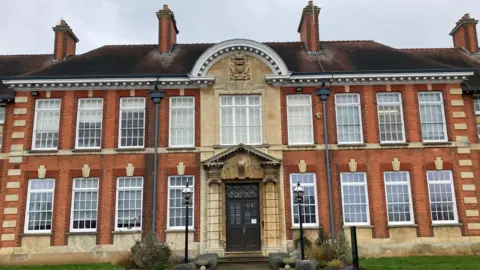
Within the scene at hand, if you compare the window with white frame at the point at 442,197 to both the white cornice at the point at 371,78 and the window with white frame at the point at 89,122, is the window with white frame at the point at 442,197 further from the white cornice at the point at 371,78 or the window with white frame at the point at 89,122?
the window with white frame at the point at 89,122

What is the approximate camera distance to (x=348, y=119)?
20.8 meters

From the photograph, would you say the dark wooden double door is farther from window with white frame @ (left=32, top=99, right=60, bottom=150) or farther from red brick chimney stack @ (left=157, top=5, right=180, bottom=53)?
red brick chimney stack @ (left=157, top=5, right=180, bottom=53)

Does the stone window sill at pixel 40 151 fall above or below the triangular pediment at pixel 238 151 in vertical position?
above

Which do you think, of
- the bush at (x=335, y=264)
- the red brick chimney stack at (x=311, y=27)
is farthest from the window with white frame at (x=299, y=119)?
the bush at (x=335, y=264)

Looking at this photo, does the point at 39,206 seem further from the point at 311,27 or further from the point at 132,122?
the point at 311,27

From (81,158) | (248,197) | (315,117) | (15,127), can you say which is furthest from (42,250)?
(315,117)

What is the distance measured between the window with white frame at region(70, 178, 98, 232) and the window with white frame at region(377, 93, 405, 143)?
44.6 feet

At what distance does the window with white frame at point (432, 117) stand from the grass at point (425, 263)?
5662 mm

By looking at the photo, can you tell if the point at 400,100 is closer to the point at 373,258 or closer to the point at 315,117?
the point at 315,117

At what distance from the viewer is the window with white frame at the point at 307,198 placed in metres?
19.6

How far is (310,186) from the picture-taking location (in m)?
20.0

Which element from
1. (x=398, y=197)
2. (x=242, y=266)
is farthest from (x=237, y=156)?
(x=398, y=197)

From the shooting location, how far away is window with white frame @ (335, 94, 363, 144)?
2056 centimetres

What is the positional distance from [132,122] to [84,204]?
4.32 meters
